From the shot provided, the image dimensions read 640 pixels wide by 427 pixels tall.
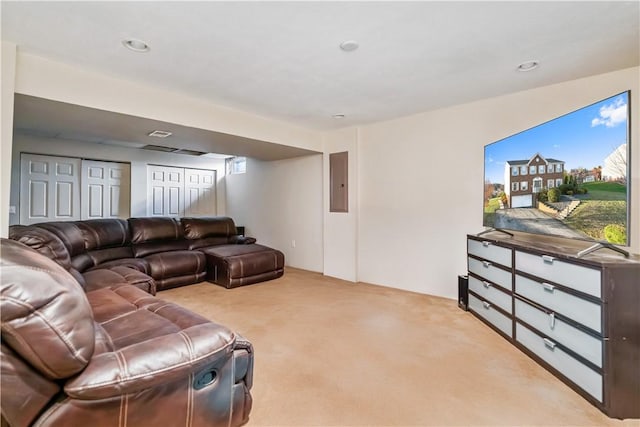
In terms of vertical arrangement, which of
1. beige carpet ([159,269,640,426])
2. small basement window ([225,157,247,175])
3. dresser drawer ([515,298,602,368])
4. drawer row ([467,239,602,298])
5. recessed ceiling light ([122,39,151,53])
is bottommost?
beige carpet ([159,269,640,426])

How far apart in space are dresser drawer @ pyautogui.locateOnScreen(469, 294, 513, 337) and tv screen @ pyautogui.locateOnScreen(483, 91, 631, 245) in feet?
2.54

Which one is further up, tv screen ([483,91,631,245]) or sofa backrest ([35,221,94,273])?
tv screen ([483,91,631,245])

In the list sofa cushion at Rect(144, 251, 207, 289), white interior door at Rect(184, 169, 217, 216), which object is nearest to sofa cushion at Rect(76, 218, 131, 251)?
sofa cushion at Rect(144, 251, 207, 289)

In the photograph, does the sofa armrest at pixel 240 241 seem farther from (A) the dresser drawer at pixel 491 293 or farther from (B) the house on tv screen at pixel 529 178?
(B) the house on tv screen at pixel 529 178

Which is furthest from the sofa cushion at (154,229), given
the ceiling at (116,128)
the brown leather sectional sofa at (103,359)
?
the brown leather sectional sofa at (103,359)

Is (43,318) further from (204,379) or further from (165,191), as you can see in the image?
(165,191)

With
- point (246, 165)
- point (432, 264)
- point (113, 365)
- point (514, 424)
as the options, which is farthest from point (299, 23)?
point (246, 165)

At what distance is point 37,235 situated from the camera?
2.60 meters

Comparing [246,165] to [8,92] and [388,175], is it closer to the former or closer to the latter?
[388,175]

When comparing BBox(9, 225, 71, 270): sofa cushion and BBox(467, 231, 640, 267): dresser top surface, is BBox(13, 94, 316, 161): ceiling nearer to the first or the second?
BBox(9, 225, 71, 270): sofa cushion

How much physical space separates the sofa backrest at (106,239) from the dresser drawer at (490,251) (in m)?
4.49

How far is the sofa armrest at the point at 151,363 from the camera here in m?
1.08

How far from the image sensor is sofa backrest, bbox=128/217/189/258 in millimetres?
4527

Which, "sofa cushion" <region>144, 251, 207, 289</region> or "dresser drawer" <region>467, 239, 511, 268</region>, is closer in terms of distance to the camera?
"dresser drawer" <region>467, 239, 511, 268</region>
